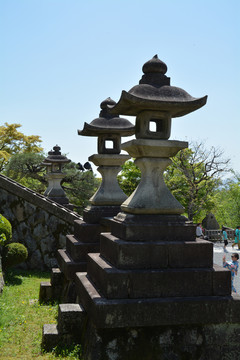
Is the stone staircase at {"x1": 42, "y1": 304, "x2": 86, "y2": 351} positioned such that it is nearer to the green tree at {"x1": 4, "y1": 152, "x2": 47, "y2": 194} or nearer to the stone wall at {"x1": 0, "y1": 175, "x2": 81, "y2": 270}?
the stone wall at {"x1": 0, "y1": 175, "x2": 81, "y2": 270}

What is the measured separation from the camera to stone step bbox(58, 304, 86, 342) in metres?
4.91

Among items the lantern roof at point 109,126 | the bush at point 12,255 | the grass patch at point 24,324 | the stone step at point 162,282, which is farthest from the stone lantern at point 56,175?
the stone step at point 162,282

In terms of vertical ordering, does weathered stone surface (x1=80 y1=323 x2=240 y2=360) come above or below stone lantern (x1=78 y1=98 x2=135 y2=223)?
below

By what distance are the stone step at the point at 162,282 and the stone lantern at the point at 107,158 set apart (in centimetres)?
268

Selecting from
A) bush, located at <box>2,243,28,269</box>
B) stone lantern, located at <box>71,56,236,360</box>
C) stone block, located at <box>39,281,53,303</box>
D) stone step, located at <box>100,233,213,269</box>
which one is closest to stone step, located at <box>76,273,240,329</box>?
stone lantern, located at <box>71,56,236,360</box>

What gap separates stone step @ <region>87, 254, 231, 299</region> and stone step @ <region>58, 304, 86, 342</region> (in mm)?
605

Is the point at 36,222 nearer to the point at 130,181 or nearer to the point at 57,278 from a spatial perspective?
the point at 57,278

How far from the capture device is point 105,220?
262 inches

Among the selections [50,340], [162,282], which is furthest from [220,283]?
[50,340]

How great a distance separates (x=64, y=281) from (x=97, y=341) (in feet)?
10.9

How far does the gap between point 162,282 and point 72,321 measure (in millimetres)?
1469

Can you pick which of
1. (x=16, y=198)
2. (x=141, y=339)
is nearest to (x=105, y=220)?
(x=141, y=339)

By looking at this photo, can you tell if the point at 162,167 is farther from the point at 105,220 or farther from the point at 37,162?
the point at 37,162

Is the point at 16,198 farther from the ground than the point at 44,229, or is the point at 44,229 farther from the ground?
the point at 16,198
